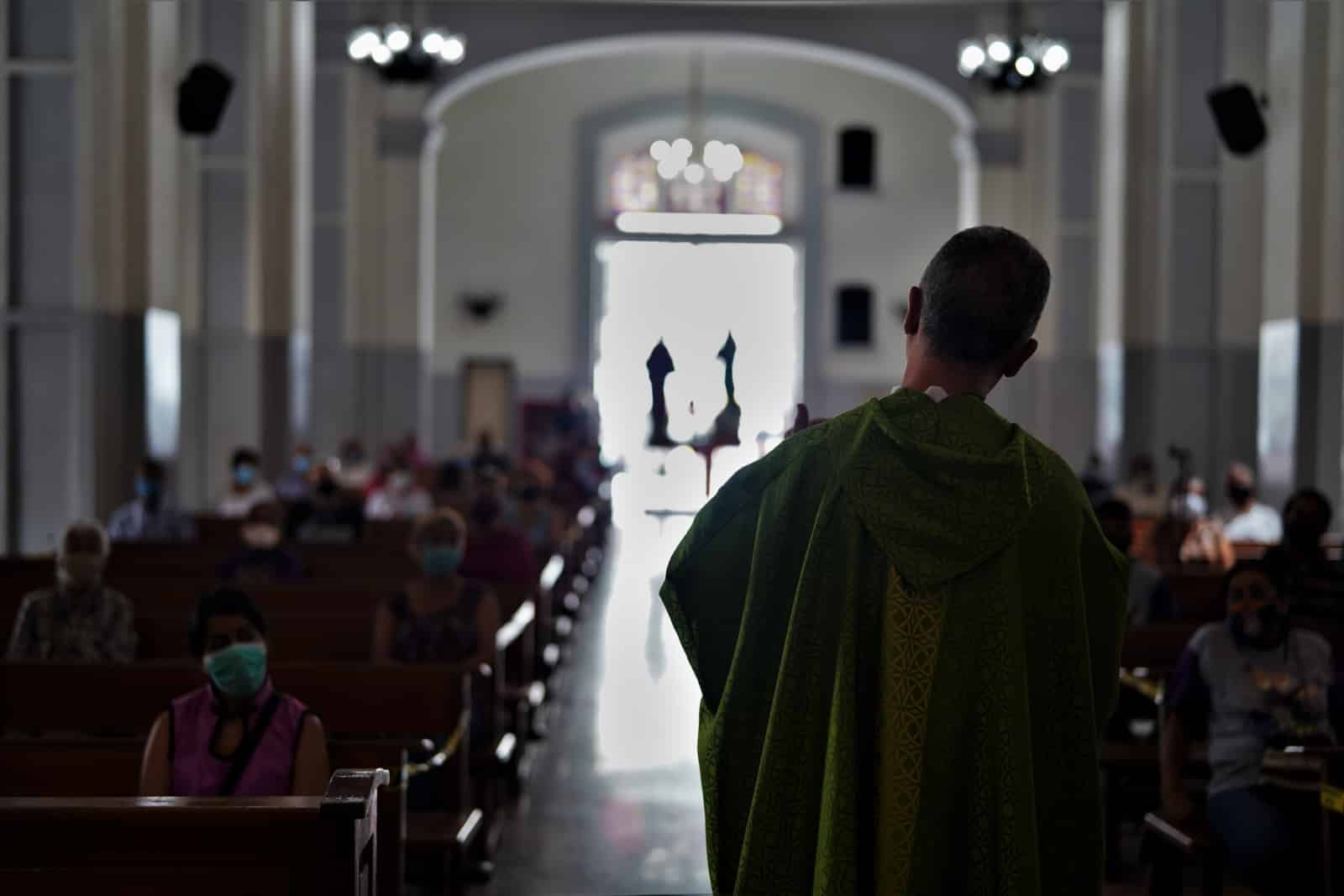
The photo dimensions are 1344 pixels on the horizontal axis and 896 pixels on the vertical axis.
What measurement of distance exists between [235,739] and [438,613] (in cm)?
194

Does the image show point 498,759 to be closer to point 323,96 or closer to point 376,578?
point 376,578

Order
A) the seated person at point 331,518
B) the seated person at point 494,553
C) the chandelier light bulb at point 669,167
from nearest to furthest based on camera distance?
the seated person at point 494,553 < the seated person at point 331,518 < the chandelier light bulb at point 669,167

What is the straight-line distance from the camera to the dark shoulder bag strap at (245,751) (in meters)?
3.87

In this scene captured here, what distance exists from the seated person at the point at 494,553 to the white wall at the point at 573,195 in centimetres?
1450

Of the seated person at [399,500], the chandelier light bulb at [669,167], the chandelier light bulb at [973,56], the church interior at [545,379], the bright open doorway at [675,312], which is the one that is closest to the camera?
the church interior at [545,379]

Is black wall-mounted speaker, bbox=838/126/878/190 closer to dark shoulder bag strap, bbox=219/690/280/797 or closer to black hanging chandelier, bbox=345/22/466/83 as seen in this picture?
black hanging chandelier, bbox=345/22/466/83

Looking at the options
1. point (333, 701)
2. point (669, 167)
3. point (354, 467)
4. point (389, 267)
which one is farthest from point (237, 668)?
point (669, 167)

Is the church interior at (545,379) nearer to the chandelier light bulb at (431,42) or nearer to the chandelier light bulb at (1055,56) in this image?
the chandelier light bulb at (1055,56)

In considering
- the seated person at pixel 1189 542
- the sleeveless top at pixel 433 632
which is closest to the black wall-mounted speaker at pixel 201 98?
the sleeveless top at pixel 433 632

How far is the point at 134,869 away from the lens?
2928mm

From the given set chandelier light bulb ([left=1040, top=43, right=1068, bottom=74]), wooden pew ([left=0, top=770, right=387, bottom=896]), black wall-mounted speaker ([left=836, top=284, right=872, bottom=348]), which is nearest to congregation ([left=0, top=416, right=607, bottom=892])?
wooden pew ([left=0, top=770, right=387, bottom=896])

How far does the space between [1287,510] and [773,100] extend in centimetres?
1704

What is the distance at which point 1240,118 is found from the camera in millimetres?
10555

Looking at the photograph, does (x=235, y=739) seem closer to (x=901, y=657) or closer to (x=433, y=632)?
(x=433, y=632)
